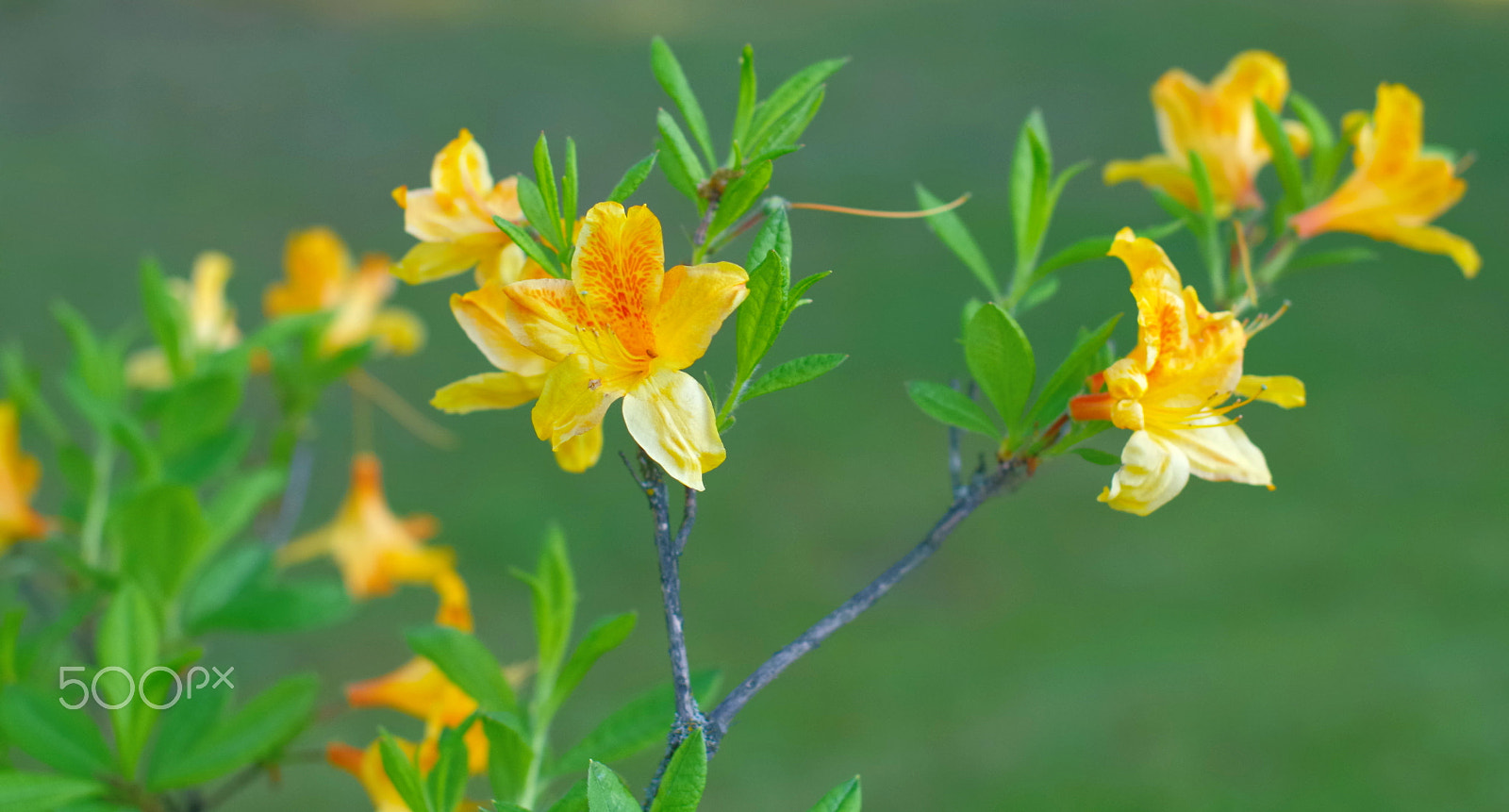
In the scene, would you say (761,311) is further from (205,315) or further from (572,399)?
(205,315)

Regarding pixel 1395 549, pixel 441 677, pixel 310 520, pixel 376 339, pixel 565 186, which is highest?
pixel 565 186

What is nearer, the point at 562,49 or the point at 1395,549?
the point at 1395,549

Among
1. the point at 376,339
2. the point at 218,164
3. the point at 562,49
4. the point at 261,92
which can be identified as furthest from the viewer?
the point at 562,49

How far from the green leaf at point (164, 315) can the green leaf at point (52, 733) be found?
1.00ft

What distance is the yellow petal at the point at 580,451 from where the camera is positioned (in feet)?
1.43

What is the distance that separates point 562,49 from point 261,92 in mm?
1112

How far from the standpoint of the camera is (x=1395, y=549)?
251cm

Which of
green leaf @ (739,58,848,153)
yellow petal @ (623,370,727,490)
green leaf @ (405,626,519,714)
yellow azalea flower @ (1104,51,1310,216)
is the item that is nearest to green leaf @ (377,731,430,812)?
green leaf @ (405,626,519,714)

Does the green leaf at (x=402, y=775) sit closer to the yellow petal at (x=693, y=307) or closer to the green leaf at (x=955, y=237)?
the yellow petal at (x=693, y=307)

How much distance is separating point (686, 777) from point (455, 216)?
23 cm

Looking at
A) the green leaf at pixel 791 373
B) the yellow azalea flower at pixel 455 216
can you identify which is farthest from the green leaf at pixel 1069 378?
the yellow azalea flower at pixel 455 216

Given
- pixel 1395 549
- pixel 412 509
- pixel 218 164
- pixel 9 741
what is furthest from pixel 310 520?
pixel 1395 549

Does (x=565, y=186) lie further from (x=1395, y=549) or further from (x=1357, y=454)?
(x=1357, y=454)

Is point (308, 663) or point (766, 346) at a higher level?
point (766, 346)
